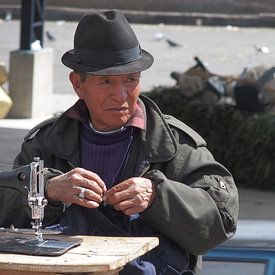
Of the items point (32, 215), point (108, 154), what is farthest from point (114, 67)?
point (32, 215)

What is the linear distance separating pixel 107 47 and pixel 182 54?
55.0 feet

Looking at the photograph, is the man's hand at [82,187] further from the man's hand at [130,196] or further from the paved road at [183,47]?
the paved road at [183,47]

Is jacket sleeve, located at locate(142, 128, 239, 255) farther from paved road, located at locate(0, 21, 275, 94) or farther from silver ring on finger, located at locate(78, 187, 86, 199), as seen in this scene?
paved road, located at locate(0, 21, 275, 94)

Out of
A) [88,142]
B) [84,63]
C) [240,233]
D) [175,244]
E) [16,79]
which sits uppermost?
[84,63]

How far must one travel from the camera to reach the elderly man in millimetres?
3061

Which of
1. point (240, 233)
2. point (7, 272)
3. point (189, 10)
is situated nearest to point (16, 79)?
point (240, 233)

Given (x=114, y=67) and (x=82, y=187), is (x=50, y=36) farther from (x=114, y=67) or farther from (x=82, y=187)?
(x=82, y=187)

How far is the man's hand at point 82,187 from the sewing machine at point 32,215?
63 mm

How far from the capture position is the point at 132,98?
3184 mm

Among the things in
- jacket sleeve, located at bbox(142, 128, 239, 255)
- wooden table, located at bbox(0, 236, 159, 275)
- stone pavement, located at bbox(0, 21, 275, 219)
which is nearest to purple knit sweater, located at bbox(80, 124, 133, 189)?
jacket sleeve, located at bbox(142, 128, 239, 255)

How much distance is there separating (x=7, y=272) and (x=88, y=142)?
71 centimetres

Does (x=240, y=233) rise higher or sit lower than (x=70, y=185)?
lower

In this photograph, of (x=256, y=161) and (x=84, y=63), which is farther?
(x=256, y=161)

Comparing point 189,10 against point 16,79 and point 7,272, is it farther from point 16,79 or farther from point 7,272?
point 7,272
